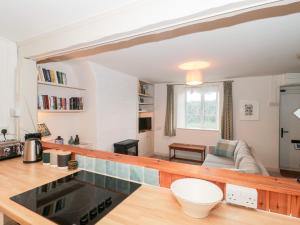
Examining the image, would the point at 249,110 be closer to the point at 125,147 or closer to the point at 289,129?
the point at 289,129

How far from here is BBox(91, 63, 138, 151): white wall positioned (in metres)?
3.33

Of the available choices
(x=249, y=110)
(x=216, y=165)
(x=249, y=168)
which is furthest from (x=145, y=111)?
(x=249, y=168)

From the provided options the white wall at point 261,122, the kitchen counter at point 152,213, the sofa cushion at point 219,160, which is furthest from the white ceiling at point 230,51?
the sofa cushion at point 219,160

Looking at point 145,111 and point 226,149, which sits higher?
point 145,111

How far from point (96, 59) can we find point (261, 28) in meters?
2.38

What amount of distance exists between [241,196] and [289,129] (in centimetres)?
448

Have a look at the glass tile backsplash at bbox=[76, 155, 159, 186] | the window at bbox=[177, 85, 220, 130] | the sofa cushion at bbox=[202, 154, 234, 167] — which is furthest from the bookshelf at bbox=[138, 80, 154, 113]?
the glass tile backsplash at bbox=[76, 155, 159, 186]

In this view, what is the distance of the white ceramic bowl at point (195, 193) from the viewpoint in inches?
33.4

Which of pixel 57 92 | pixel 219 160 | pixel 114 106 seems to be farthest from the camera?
pixel 114 106

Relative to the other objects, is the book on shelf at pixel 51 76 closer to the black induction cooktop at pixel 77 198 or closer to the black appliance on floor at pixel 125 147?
the black appliance on floor at pixel 125 147

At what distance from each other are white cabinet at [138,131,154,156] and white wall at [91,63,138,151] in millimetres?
424

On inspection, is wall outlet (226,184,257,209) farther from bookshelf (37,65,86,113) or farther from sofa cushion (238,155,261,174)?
bookshelf (37,65,86,113)

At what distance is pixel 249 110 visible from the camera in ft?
14.4

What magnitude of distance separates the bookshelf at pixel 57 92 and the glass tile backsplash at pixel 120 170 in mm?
1475
